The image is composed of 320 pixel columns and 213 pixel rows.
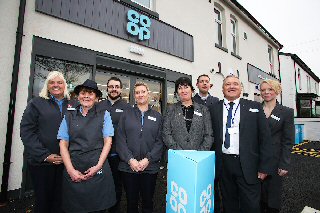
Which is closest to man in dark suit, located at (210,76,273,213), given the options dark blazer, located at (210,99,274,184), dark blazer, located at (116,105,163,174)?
dark blazer, located at (210,99,274,184)

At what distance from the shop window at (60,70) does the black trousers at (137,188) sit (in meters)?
2.81

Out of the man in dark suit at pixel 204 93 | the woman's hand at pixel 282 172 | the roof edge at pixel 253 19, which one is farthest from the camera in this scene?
the roof edge at pixel 253 19

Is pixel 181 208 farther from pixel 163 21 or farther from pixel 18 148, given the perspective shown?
pixel 163 21

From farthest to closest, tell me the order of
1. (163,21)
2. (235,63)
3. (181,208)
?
(235,63) < (163,21) < (181,208)

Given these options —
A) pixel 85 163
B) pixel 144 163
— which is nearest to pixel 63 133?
pixel 85 163

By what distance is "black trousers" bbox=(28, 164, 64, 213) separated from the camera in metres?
2.56

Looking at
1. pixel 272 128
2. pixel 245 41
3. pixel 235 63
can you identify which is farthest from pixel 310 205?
pixel 245 41

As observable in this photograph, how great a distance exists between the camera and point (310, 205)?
3.80m

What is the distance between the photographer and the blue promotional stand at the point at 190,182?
2142mm

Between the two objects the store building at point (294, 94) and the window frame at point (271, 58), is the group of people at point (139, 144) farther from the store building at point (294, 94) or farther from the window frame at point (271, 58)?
the store building at point (294, 94)

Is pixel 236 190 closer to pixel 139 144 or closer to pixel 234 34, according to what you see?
pixel 139 144

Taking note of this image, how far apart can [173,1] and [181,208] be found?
6653 millimetres

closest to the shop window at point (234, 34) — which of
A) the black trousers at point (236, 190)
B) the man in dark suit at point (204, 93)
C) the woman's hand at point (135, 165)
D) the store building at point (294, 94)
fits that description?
the man in dark suit at point (204, 93)

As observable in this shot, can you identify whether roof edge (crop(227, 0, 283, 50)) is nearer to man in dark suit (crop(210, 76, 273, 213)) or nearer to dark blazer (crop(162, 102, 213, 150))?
man in dark suit (crop(210, 76, 273, 213))
